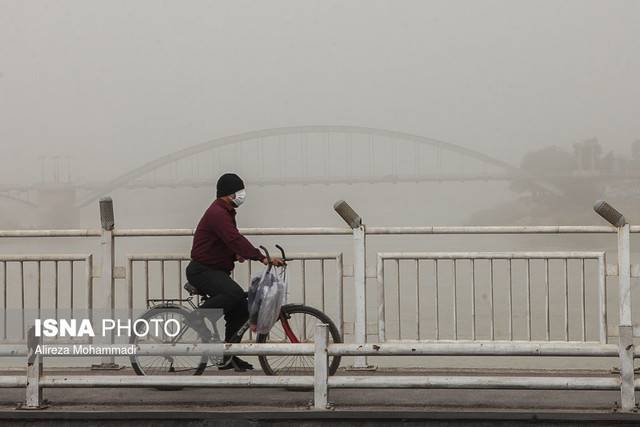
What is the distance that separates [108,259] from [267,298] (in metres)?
1.75

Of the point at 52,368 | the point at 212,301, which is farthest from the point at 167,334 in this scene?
the point at 52,368

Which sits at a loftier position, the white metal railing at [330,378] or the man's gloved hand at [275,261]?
the man's gloved hand at [275,261]

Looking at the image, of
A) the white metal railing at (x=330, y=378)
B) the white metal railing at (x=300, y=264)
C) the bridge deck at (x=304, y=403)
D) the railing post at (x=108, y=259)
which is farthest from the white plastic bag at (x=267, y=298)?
the railing post at (x=108, y=259)

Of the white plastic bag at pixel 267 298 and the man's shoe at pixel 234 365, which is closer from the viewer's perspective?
the white plastic bag at pixel 267 298

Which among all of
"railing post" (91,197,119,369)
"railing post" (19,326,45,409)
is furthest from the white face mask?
"railing post" (19,326,45,409)

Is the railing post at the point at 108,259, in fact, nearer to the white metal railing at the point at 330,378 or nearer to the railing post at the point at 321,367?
the white metal railing at the point at 330,378

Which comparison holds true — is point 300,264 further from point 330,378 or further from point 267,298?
point 330,378

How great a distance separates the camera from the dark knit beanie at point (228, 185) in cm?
636

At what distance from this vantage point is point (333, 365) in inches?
247

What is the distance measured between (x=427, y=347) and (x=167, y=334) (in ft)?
6.48

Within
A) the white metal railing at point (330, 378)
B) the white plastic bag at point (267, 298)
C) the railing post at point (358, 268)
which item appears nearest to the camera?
the white metal railing at point (330, 378)

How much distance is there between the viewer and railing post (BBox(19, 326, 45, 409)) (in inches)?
218

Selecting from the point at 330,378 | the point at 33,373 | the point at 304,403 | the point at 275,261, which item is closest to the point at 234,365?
the point at 275,261
